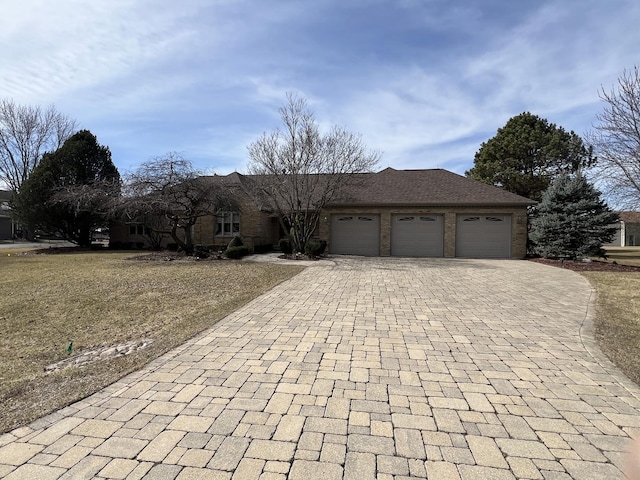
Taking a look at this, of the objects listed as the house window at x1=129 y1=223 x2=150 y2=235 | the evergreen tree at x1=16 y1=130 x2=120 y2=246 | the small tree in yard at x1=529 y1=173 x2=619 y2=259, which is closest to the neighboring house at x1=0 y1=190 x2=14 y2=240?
the evergreen tree at x1=16 y1=130 x2=120 y2=246

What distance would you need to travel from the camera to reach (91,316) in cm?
636

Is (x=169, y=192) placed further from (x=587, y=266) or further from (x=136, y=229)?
(x=587, y=266)

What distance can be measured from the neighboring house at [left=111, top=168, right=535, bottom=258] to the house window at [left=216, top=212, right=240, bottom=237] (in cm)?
17

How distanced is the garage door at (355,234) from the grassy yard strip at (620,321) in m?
10.4

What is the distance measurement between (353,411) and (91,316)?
551 cm

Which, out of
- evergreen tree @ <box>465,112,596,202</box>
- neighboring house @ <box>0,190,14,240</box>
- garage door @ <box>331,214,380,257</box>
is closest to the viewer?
garage door @ <box>331,214,380,257</box>

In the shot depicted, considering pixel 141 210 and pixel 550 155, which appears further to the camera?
pixel 550 155

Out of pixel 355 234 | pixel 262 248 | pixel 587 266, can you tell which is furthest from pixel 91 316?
pixel 587 266

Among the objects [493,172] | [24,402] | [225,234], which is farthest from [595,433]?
[493,172]

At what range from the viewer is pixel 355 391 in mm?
3365

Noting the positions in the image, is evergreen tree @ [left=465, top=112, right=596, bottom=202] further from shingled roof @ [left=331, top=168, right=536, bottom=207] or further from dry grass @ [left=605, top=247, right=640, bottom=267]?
shingled roof @ [left=331, top=168, right=536, bottom=207]

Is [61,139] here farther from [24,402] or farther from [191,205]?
[24,402]

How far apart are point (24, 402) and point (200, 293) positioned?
5.25 m

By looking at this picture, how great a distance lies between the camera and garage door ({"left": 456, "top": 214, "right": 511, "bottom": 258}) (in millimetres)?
18938
